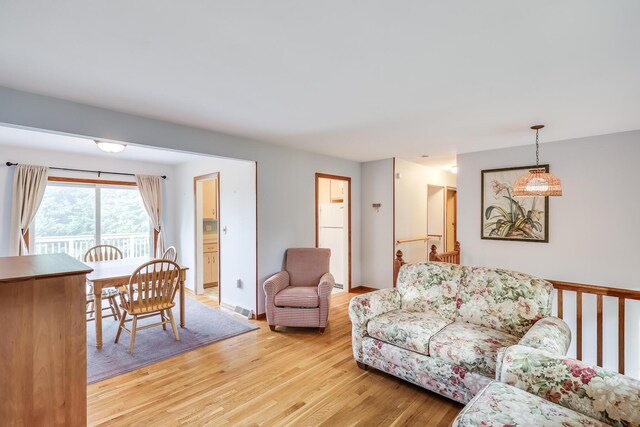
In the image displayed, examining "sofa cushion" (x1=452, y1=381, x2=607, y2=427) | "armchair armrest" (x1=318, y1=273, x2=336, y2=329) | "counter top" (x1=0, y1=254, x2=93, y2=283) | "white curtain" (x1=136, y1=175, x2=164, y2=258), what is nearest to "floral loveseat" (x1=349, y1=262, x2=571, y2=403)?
"sofa cushion" (x1=452, y1=381, x2=607, y2=427)

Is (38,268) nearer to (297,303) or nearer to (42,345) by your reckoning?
(42,345)

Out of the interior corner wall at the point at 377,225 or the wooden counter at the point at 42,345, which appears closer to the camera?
the wooden counter at the point at 42,345

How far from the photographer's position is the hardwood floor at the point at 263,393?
6.82ft

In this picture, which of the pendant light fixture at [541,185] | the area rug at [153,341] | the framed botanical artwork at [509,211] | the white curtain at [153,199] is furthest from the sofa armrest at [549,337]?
the white curtain at [153,199]

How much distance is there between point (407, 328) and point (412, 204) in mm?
3450

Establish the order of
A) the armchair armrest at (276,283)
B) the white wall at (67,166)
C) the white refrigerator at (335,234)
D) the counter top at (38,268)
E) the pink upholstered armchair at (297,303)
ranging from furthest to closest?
the white refrigerator at (335,234) → the white wall at (67,166) → the armchair armrest at (276,283) → the pink upholstered armchair at (297,303) → the counter top at (38,268)

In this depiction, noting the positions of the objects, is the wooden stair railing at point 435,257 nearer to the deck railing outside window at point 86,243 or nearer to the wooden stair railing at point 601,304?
the wooden stair railing at point 601,304

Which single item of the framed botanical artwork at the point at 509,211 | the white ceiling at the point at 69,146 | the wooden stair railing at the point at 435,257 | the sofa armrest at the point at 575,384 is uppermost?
the white ceiling at the point at 69,146

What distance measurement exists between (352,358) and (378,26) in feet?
9.07

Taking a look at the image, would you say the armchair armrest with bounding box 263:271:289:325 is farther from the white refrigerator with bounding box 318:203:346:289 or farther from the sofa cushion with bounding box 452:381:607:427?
the sofa cushion with bounding box 452:381:607:427

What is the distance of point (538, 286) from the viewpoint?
238 cm

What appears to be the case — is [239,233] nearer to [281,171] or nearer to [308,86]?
[281,171]

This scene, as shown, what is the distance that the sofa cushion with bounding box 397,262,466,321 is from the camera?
276cm

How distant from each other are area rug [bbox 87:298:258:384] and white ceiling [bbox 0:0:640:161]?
2340mm
